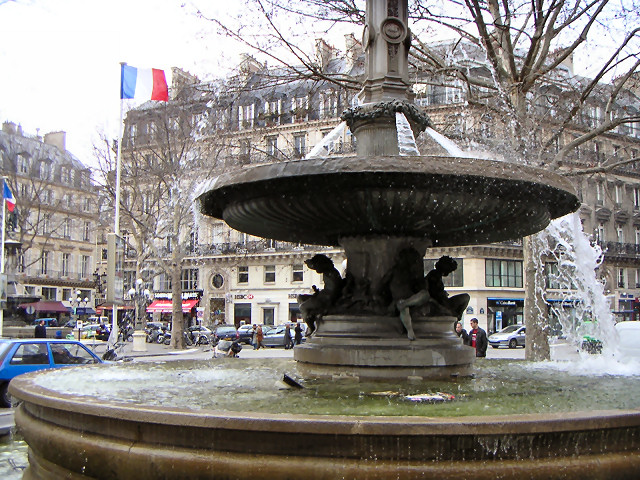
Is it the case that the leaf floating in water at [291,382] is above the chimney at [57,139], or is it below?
below

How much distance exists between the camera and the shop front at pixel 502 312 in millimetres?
45969

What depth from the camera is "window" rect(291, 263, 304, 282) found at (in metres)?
52.0

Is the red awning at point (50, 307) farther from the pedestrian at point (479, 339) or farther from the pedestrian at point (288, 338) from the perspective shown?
the pedestrian at point (479, 339)

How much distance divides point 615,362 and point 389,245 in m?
4.75

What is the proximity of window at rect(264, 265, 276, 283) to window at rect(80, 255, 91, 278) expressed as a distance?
81.7 ft

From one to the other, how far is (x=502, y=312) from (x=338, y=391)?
43.6m

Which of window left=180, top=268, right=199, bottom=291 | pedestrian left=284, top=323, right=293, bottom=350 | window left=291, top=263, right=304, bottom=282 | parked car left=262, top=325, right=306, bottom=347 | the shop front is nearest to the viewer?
pedestrian left=284, top=323, right=293, bottom=350

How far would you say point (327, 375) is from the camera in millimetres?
6180

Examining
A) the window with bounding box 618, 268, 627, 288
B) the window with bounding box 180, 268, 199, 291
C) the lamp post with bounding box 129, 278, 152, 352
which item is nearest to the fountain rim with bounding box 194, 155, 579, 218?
the lamp post with bounding box 129, 278, 152, 352

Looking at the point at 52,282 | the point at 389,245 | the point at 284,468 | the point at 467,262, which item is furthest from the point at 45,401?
the point at 52,282

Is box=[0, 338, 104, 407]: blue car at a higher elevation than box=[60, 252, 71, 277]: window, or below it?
below

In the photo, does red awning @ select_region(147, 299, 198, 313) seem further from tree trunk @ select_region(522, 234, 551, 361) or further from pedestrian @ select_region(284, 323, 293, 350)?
tree trunk @ select_region(522, 234, 551, 361)

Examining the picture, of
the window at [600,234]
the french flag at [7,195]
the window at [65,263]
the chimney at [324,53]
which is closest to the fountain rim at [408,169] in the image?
the chimney at [324,53]

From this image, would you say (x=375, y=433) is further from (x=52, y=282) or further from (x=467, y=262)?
(x=52, y=282)
